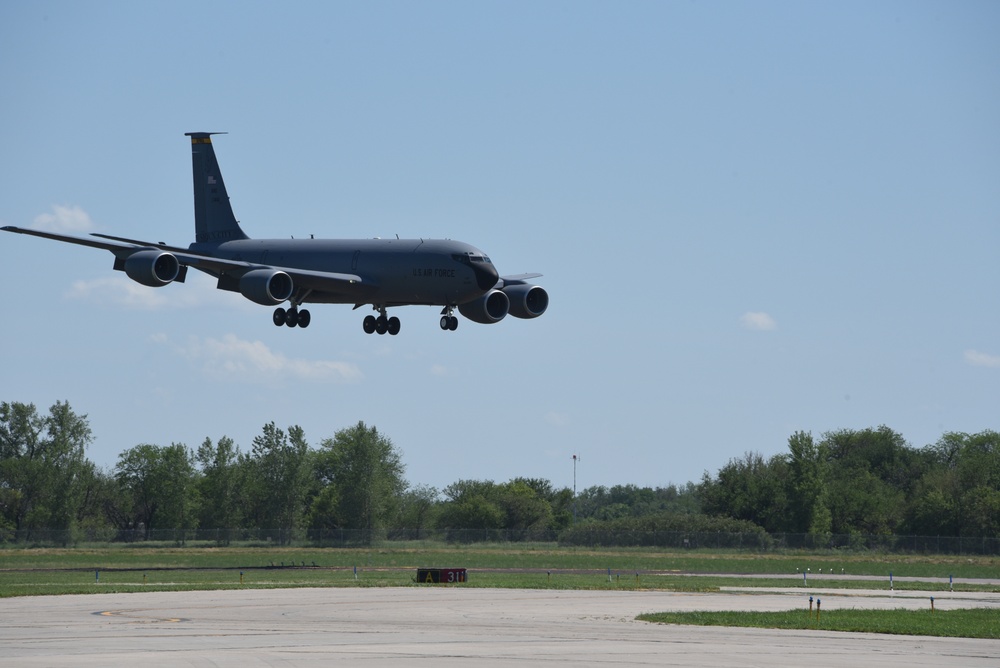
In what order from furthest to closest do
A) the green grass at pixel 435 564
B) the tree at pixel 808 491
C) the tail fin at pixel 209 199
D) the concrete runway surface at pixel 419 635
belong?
1. the tree at pixel 808 491
2. the tail fin at pixel 209 199
3. the green grass at pixel 435 564
4. the concrete runway surface at pixel 419 635

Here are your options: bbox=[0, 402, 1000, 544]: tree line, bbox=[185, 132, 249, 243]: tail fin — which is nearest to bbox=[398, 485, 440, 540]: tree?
bbox=[0, 402, 1000, 544]: tree line

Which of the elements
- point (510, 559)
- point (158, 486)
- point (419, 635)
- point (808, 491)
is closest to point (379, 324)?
point (419, 635)

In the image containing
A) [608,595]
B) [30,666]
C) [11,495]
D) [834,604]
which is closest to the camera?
[30,666]

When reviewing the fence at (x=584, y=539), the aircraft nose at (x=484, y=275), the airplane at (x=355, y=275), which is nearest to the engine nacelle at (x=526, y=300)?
the airplane at (x=355, y=275)

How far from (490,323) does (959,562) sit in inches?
1865

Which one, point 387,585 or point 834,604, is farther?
point 387,585

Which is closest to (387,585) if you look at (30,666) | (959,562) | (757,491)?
(30,666)

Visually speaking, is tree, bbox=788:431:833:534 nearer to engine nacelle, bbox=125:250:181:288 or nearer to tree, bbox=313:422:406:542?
tree, bbox=313:422:406:542

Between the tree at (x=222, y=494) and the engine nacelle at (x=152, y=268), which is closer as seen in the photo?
the engine nacelle at (x=152, y=268)

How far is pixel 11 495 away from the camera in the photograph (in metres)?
119

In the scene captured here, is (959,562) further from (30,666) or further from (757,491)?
(30,666)

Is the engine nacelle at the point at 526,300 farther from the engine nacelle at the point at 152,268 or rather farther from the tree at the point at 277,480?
the tree at the point at 277,480

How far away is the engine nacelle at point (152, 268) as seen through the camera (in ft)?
176

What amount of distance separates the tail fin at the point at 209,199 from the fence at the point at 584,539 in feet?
132
